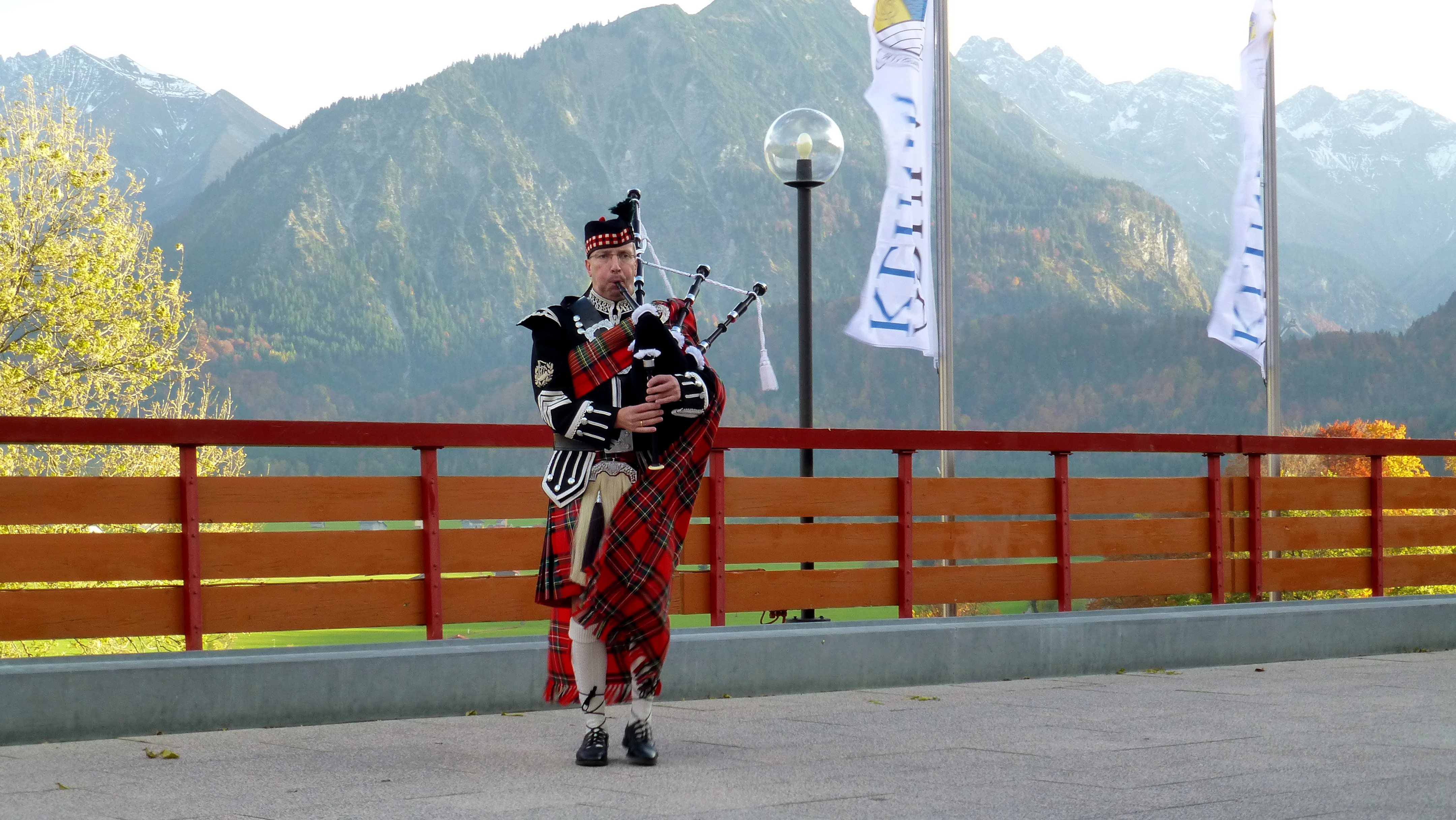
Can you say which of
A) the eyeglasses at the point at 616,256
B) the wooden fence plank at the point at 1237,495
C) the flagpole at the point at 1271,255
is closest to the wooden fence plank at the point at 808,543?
the eyeglasses at the point at 616,256

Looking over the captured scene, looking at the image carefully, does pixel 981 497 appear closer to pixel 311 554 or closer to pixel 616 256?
pixel 616 256

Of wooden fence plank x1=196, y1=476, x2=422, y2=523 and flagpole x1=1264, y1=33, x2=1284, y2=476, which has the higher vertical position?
flagpole x1=1264, y1=33, x2=1284, y2=476

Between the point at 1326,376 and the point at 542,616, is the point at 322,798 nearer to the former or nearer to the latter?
the point at 542,616

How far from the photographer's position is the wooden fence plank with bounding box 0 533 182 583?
219 inches

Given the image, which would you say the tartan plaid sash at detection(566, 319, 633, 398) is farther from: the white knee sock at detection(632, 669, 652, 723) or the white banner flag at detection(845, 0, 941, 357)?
the white banner flag at detection(845, 0, 941, 357)

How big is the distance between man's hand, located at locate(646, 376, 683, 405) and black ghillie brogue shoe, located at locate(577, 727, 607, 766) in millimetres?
1056

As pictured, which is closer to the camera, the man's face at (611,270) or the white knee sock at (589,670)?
the white knee sock at (589,670)

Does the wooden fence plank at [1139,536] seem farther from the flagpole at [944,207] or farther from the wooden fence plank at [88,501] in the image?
the wooden fence plank at [88,501]

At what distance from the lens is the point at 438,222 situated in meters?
156

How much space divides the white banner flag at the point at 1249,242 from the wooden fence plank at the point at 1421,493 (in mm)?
2838

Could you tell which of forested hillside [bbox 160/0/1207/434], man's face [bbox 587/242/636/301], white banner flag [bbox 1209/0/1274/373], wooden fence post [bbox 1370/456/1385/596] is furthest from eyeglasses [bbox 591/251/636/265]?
forested hillside [bbox 160/0/1207/434]

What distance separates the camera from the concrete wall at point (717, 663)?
5473 mm

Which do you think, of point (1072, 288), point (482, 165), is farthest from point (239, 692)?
point (482, 165)

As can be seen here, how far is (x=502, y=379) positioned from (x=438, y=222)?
32729 mm
